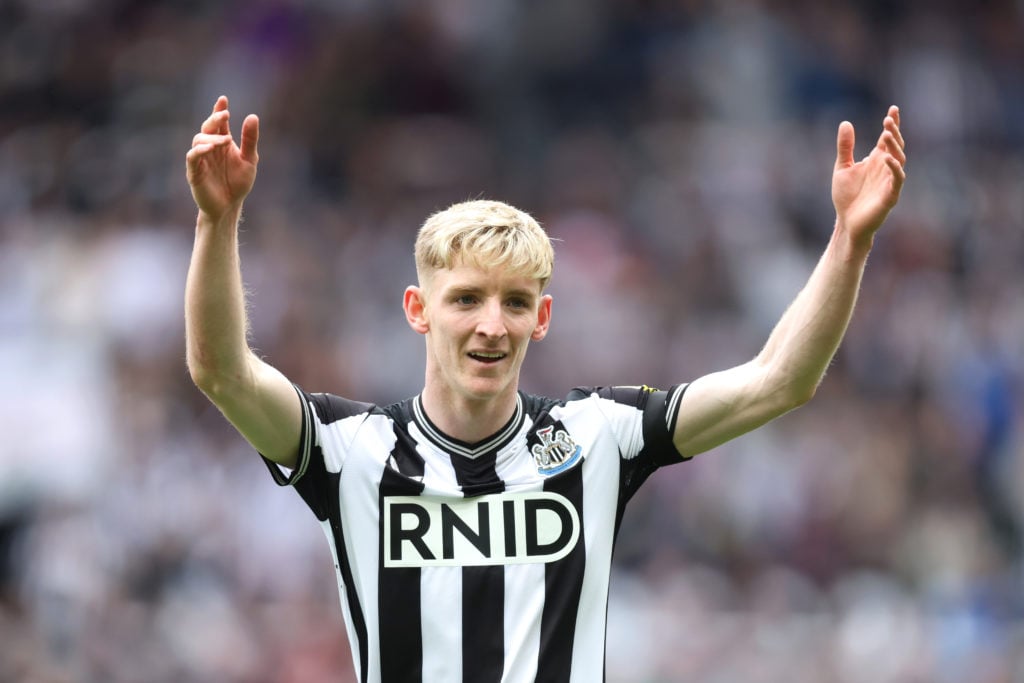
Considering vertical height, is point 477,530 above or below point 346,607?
above

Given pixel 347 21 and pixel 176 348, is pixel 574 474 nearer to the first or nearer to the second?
pixel 176 348

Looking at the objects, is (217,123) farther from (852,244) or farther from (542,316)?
(852,244)

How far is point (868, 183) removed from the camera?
4.96m

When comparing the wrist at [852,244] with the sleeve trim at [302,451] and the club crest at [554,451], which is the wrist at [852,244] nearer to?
the club crest at [554,451]

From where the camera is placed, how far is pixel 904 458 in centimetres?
1191

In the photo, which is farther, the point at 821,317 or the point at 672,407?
the point at 672,407

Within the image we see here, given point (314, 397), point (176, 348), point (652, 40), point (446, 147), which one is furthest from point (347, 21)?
point (314, 397)

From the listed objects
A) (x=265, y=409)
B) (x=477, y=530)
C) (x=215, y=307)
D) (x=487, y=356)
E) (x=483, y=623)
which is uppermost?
(x=215, y=307)

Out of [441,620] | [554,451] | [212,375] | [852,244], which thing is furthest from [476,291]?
[852,244]

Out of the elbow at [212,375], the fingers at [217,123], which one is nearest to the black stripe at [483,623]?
the elbow at [212,375]

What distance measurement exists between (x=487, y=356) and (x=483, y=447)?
348mm

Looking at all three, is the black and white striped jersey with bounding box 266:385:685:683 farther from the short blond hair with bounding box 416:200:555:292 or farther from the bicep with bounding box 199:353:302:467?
the short blond hair with bounding box 416:200:555:292

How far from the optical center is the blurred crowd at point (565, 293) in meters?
10.6

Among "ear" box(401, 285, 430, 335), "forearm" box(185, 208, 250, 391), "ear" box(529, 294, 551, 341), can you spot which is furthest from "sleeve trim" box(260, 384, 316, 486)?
"ear" box(529, 294, 551, 341)
